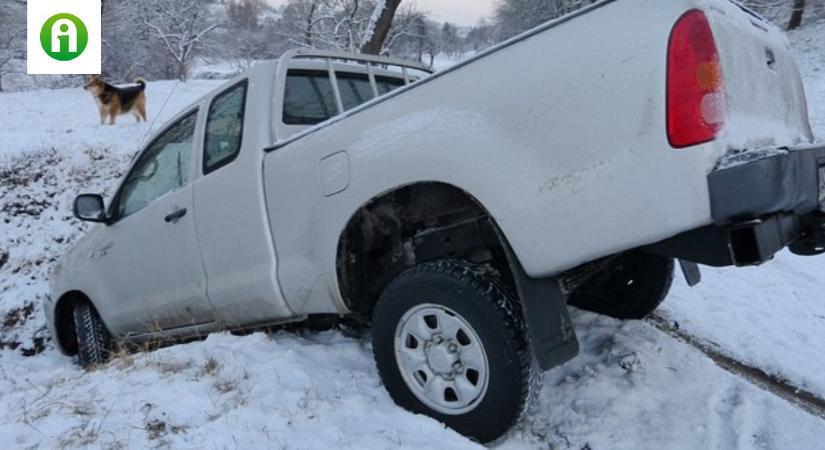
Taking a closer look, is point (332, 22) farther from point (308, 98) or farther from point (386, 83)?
point (308, 98)

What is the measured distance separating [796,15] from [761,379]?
30.5 metres

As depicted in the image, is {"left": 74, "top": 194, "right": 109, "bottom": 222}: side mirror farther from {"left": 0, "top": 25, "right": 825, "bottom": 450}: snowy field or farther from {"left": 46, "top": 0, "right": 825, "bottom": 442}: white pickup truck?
{"left": 0, "top": 25, "right": 825, "bottom": 450}: snowy field

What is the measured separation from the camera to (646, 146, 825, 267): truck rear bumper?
5.63 feet

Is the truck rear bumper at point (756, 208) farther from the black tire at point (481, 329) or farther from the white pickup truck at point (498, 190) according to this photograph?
the black tire at point (481, 329)

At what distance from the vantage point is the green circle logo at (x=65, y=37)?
48.5 feet

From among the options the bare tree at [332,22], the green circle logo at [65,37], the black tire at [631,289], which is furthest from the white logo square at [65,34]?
the black tire at [631,289]

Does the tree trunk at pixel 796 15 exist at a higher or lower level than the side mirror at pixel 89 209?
higher

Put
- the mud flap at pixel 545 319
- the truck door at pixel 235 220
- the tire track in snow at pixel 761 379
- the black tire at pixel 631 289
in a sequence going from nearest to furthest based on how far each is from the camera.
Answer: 1. the mud flap at pixel 545 319
2. the tire track in snow at pixel 761 379
3. the truck door at pixel 235 220
4. the black tire at pixel 631 289

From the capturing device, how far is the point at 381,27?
11305 mm

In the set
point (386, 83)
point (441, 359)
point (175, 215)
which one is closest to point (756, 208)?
point (441, 359)

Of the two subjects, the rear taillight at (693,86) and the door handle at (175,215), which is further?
the door handle at (175,215)

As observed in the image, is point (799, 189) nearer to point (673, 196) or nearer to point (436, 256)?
point (673, 196)

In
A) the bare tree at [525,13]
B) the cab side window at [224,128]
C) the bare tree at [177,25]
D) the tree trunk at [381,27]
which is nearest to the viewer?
the cab side window at [224,128]

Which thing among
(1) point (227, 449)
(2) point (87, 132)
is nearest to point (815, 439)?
(1) point (227, 449)
